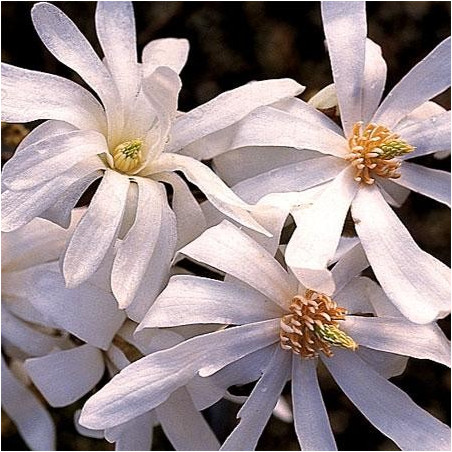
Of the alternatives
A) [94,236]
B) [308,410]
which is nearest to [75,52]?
[94,236]

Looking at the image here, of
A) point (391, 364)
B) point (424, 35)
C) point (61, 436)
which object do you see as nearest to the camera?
point (391, 364)

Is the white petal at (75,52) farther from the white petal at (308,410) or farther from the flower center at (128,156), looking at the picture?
the white petal at (308,410)

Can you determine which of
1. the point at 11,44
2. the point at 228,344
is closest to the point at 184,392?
the point at 228,344

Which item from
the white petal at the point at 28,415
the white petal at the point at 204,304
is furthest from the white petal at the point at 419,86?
the white petal at the point at 28,415

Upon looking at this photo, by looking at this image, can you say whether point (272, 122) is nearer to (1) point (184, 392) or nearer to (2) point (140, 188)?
(2) point (140, 188)

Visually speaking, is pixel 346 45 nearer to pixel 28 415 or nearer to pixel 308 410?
pixel 308 410

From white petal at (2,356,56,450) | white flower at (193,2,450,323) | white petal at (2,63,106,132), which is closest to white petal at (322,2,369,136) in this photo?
white flower at (193,2,450,323)
